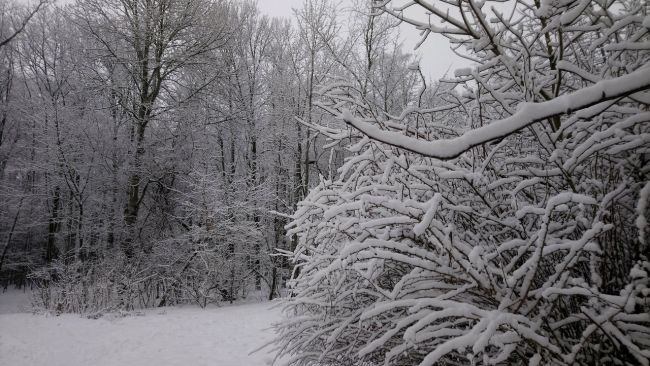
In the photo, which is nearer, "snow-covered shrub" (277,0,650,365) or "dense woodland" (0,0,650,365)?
"snow-covered shrub" (277,0,650,365)

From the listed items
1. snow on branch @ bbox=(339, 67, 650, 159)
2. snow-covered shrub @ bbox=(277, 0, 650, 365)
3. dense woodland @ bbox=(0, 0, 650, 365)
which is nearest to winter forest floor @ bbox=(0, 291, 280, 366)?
dense woodland @ bbox=(0, 0, 650, 365)

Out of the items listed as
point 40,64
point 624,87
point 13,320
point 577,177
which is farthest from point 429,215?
point 40,64

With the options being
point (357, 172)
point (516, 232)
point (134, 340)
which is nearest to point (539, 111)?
point (516, 232)

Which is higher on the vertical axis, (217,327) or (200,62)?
(200,62)

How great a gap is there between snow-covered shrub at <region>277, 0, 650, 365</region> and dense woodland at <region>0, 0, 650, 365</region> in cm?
1

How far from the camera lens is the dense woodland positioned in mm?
1328

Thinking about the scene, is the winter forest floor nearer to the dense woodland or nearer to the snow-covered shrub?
the dense woodland

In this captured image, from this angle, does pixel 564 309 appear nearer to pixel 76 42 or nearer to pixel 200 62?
pixel 200 62

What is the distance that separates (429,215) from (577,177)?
46.4 inches

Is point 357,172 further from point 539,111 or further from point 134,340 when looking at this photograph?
point 134,340

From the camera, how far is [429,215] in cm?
117

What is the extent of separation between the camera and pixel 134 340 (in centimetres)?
593

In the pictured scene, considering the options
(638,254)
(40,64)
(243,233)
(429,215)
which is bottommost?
(243,233)

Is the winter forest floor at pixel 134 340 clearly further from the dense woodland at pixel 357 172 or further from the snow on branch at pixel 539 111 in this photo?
the snow on branch at pixel 539 111
